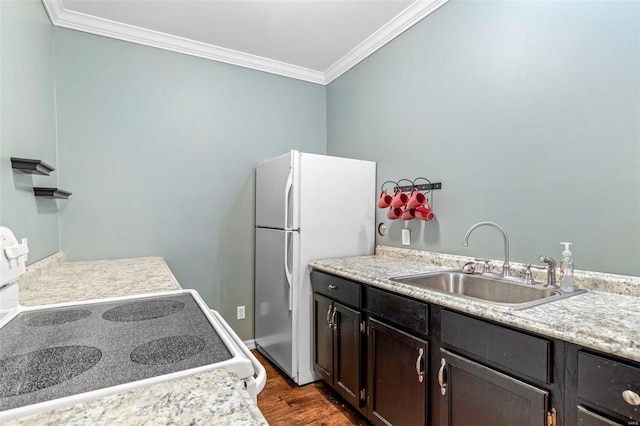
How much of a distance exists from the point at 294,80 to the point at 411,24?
1.24 metres

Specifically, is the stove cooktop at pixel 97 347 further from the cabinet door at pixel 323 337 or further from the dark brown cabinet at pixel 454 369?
Result: the cabinet door at pixel 323 337

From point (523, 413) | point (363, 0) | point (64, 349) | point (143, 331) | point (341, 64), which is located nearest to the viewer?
point (64, 349)

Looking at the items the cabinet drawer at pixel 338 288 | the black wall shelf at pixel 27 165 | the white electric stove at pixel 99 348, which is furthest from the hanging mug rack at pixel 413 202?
the black wall shelf at pixel 27 165

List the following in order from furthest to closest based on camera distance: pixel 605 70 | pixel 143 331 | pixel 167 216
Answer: pixel 167 216
pixel 605 70
pixel 143 331

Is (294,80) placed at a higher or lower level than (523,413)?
higher

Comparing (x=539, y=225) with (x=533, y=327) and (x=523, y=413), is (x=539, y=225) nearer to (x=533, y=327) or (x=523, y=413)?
(x=533, y=327)

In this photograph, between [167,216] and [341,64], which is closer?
[167,216]

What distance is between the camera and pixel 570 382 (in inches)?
37.3

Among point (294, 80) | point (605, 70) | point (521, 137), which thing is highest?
point (294, 80)

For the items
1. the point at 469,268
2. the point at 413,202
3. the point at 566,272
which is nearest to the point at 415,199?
the point at 413,202

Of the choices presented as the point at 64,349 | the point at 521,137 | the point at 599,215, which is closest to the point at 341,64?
the point at 521,137

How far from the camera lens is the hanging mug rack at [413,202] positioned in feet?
6.85

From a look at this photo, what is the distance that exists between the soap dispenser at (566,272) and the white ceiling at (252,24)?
168cm

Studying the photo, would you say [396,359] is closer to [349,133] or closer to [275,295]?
[275,295]
